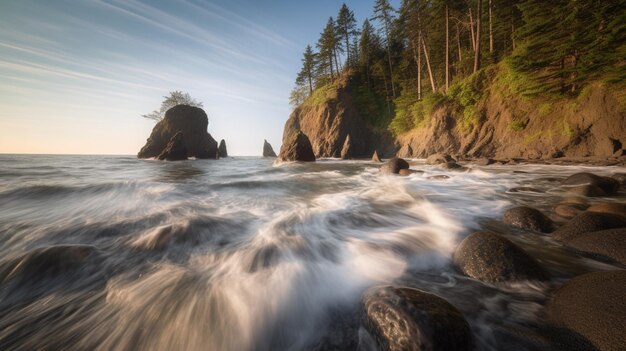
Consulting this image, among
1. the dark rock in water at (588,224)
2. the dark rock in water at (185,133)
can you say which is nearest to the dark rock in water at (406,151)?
the dark rock in water at (588,224)

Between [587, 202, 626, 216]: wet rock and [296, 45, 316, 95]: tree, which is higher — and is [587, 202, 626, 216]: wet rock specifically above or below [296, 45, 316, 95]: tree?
below

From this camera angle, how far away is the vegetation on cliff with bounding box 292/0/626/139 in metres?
11.2

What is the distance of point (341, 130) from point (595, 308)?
112ft

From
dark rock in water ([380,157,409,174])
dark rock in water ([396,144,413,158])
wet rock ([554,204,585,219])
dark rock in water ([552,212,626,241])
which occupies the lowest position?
wet rock ([554,204,585,219])

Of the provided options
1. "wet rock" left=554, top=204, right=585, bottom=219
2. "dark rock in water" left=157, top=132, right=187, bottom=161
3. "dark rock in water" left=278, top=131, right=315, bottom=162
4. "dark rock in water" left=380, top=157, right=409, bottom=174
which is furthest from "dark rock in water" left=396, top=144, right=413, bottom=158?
"dark rock in water" left=157, top=132, right=187, bottom=161

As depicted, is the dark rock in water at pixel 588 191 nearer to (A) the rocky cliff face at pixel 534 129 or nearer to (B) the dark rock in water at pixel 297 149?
(A) the rocky cliff face at pixel 534 129

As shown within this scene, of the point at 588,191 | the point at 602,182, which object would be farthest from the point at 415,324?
the point at 602,182

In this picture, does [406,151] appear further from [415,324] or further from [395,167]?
[415,324]

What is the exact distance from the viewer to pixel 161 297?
8.11 ft

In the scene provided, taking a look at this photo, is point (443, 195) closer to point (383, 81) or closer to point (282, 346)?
point (282, 346)

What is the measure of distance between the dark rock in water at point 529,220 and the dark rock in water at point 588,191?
124 inches

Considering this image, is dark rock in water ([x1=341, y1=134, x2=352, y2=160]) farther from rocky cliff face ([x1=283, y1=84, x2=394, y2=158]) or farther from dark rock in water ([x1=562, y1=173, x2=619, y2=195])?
dark rock in water ([x1=562, y1=173, x2=619, y2=195])

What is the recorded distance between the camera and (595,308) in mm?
1759

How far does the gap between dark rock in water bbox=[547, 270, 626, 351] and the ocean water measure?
0.17 m
